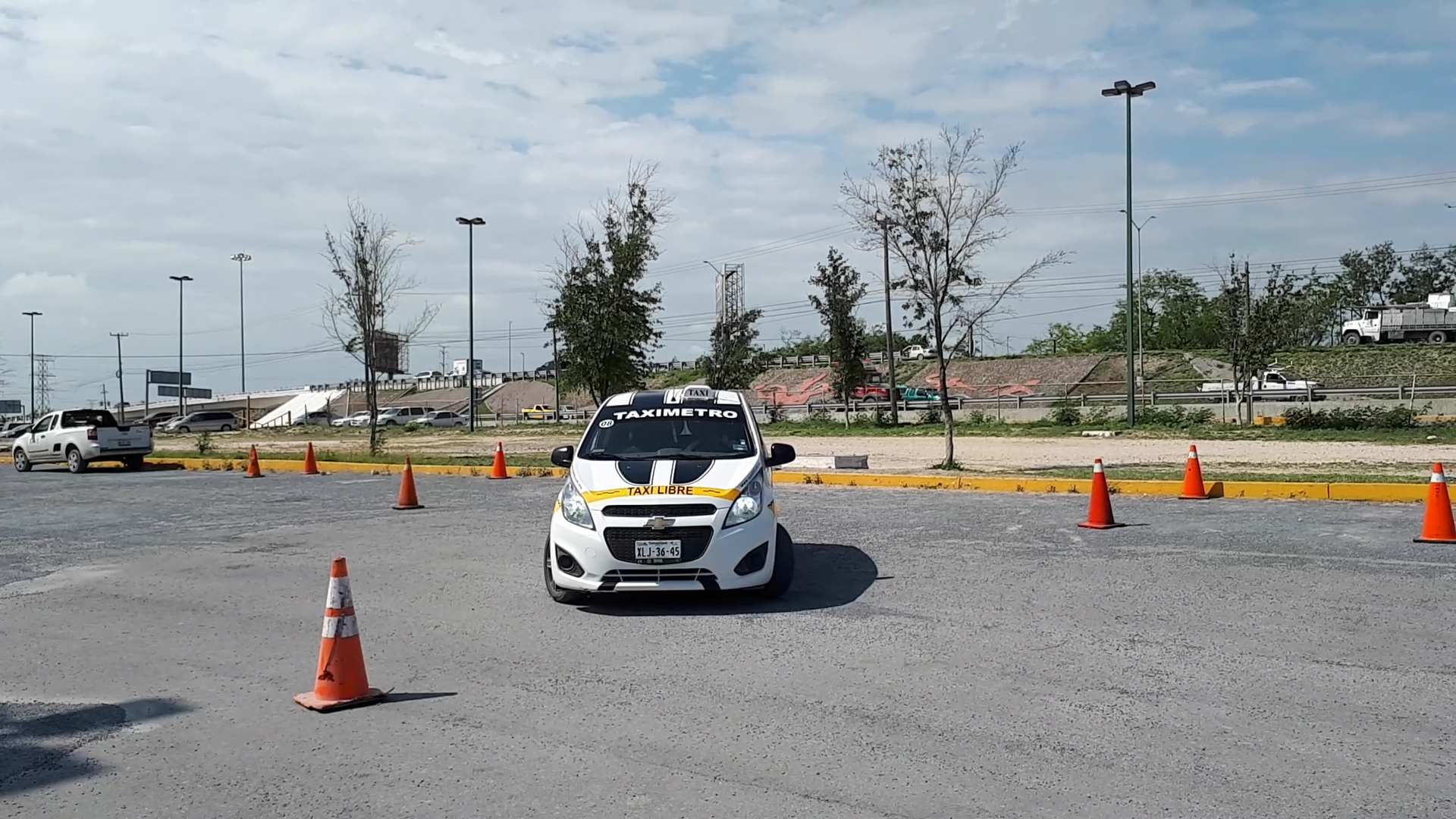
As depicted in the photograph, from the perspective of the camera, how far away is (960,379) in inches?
3194

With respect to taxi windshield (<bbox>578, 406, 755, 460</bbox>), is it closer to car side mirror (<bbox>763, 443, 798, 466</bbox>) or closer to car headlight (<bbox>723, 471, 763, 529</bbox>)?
car side mirror (<bbox>763, 443, 798, 466</bbox>)

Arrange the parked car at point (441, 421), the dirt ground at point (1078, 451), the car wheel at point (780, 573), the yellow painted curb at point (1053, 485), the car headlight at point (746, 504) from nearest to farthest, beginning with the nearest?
the car headlight at point (746, 504) → the car wheel at point (780, 573) → the yellow painted curb at point (1053, 485) → the dirt ground at point (1078, 451) → the parked car at point (441, 421)

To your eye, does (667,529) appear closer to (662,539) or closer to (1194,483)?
(662,539)

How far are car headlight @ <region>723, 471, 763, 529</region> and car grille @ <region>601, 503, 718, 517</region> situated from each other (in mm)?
136

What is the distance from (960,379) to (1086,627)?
243 ft

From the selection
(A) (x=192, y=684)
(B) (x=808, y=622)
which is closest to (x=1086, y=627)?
(B) (x=808, y=622)

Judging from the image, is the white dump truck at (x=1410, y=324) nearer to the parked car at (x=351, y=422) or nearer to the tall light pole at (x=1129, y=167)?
Answer: the tall light pole at (x=1129, y=167)

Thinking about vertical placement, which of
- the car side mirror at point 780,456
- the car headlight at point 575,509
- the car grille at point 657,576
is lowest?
the car grille at point 657,576

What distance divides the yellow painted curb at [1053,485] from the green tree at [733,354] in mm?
27060

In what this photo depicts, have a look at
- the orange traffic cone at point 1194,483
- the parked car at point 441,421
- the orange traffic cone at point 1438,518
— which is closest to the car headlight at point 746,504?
the orange traffic cone at point 1438,518

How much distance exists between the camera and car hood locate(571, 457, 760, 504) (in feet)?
29.5

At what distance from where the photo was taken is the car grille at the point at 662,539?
8.79 metres

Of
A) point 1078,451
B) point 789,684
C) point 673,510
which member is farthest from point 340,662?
point 1078,451

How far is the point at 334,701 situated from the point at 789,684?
2.44 metres
